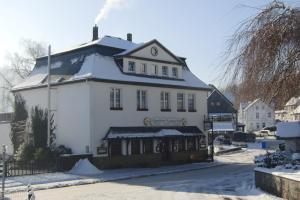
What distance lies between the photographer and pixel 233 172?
3020 cm

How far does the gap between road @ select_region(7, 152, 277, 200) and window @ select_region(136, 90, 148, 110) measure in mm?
9277

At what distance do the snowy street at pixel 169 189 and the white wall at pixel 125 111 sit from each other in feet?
22.5

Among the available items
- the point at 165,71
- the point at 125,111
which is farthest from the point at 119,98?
the point at 165,71

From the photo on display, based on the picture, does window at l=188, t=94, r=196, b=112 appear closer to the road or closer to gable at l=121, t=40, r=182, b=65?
gable at l=121, t=40, r=182, b=65

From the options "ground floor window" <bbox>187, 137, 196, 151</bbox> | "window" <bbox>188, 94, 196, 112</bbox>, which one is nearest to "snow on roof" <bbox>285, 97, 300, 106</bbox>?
"ground floor window" <bbox>187, 137, 196, 151</bbox>

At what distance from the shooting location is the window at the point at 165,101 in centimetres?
3817

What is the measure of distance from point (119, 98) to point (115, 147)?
3.55 m

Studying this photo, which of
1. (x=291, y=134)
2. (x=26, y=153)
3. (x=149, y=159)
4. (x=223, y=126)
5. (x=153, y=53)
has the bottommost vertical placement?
(x=149, y=159)

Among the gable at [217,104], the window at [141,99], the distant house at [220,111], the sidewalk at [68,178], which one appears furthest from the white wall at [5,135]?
the gable at [217,104]

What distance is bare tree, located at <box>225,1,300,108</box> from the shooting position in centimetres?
1372

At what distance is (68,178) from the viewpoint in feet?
86.4

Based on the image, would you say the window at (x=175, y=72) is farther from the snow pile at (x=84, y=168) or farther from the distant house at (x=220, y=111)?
the distant house at (x=220, y=111)

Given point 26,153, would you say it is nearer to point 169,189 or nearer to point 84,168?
point 84,168

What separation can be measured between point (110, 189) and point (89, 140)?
10.4m
